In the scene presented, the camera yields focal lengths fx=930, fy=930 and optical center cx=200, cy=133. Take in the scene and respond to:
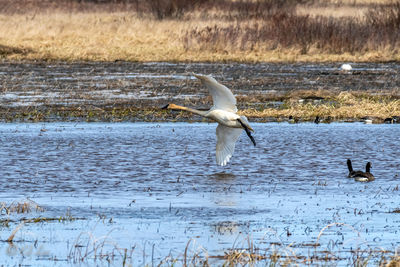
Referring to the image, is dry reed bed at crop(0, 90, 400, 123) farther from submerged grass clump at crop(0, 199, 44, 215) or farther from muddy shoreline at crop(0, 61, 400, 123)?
submerged grass clump at crop(0, 199, 44, 215)

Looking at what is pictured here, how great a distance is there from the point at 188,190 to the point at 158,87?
1303 cm

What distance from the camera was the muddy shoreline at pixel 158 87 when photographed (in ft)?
63.1

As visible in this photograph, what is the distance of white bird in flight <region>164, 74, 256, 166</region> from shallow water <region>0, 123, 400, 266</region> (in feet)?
1.01

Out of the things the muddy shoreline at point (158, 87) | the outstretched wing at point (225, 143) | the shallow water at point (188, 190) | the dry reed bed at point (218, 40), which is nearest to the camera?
the shallow water at point (188, 190)

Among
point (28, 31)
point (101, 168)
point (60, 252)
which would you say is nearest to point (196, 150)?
point (101, 168)

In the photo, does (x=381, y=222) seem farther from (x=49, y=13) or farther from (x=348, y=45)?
(x=49, y=13)

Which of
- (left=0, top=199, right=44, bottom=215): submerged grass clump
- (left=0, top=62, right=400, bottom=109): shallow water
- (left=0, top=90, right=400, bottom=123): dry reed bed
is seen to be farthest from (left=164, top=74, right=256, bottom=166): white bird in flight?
(left=0, top=62, right=400, bottom=109): shallow water

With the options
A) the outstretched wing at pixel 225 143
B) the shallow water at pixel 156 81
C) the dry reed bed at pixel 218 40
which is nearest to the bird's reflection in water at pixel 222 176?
the outstretched wing at pixel 225 143

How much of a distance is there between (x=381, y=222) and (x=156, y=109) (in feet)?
36.9

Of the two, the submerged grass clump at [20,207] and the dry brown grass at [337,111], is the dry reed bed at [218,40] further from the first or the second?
the submerged grass clump at [20,207]

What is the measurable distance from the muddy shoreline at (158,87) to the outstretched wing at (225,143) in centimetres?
562

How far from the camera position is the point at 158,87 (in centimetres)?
2373

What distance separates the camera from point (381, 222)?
8750mm

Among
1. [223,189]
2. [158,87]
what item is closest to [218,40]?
[158,87]
